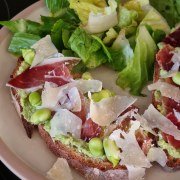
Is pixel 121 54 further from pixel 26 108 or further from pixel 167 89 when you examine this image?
pixel 26 108

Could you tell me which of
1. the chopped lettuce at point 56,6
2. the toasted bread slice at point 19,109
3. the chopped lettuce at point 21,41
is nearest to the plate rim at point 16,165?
the toasted bread slice at point 19,109

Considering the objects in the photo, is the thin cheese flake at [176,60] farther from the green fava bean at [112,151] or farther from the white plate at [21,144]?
the green fava bean at [112,151]

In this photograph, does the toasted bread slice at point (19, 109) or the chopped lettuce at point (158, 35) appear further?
the chopped lettuce at point (158, 35)

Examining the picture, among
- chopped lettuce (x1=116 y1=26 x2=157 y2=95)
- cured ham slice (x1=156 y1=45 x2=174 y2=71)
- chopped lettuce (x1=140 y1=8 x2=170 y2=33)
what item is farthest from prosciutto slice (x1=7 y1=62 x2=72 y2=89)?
chopped lettuce (x1=140 y1=8 x2=170 y2=33)

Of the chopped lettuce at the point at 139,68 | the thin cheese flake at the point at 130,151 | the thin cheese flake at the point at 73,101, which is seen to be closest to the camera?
the thin cheese flake at the point at 130,151

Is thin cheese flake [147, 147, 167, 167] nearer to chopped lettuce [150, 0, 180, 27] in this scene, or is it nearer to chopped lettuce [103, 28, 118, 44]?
chopped lettuce [103, 28, 118, 44]

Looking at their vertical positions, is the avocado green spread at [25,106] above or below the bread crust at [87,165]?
above

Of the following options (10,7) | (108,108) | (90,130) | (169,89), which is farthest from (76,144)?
(10,7)
